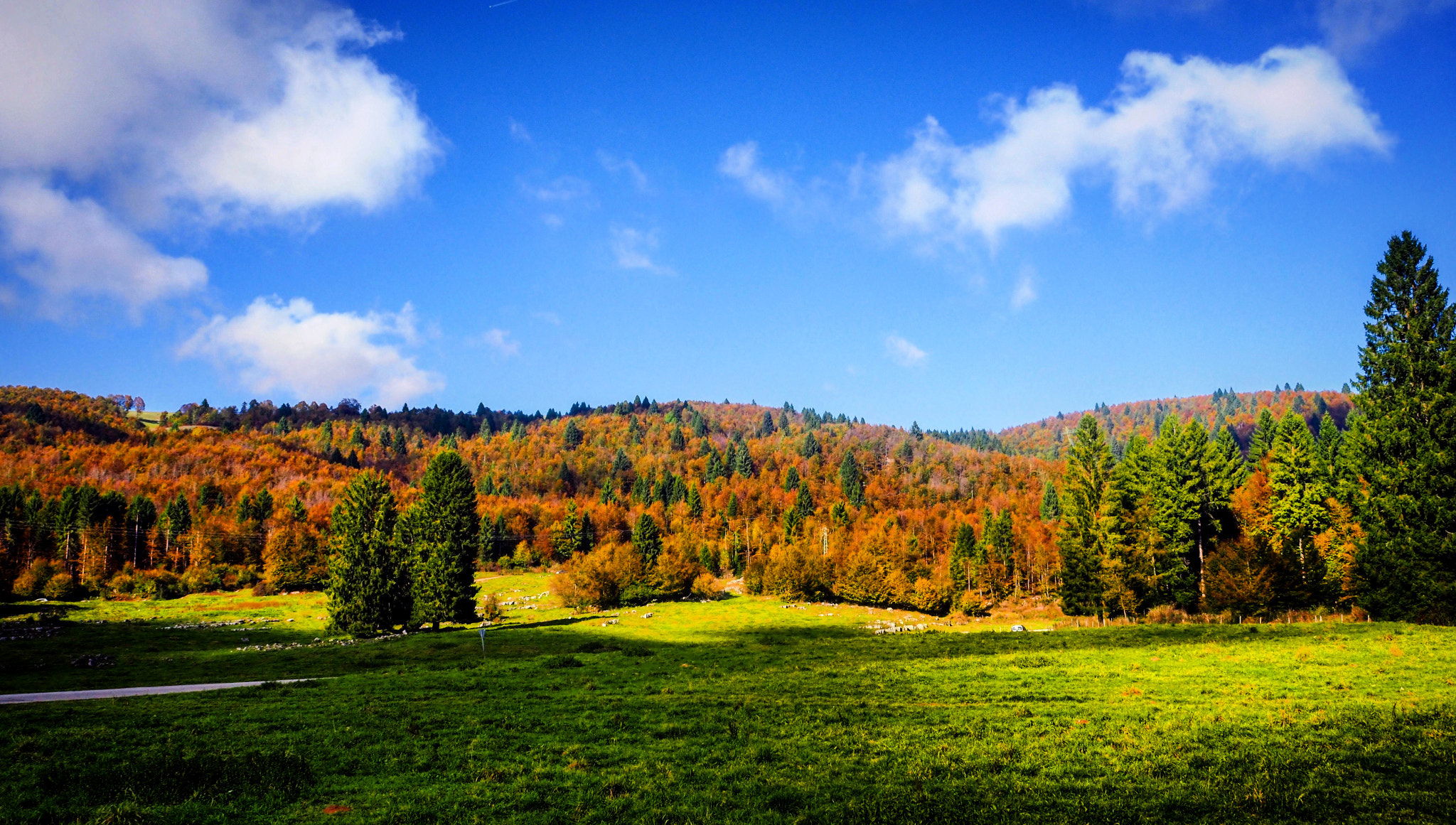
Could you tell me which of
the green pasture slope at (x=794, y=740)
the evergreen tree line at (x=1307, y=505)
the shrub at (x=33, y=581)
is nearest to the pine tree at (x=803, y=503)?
the evergreen tree line at (x=1307, y=505)

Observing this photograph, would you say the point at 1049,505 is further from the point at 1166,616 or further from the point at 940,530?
the point at 1166,616

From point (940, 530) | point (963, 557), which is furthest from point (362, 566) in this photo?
point (940, 530)

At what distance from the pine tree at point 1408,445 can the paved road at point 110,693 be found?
6169 centimetres

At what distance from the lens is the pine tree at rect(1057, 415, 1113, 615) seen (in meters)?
62.4

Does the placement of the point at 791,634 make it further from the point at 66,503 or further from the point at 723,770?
the point at 66,503

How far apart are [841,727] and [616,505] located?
580 feet

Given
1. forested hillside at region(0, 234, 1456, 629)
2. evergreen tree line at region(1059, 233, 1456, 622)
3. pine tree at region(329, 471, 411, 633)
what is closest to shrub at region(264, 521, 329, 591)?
forested hillside at region(0, 234, 1456, 629)

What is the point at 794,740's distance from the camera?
17.2m

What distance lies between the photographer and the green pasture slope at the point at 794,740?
12070 millimetres

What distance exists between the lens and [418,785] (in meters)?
13.8

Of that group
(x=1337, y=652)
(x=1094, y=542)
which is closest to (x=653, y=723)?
(x=1337, y=652)

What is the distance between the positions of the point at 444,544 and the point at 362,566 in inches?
299

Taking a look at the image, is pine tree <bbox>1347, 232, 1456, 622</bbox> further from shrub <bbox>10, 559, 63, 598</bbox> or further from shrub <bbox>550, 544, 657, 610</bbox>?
shrub <bbox>10, 559, 63, 598</bbox>

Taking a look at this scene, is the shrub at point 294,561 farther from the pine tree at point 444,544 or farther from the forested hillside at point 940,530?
the pine tree at point 444,544
